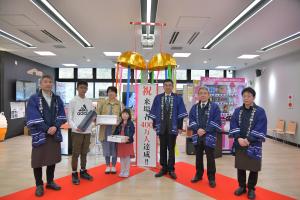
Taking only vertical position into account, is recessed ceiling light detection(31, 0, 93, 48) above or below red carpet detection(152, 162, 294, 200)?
above

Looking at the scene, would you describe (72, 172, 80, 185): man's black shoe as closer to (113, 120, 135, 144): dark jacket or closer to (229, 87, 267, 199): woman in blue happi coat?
(113, 120, 135, 144): dark jacket

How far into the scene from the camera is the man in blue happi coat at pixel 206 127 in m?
3.79

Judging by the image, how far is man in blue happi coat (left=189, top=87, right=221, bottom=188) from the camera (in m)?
3.79

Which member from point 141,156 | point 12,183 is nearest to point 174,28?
point 141,156

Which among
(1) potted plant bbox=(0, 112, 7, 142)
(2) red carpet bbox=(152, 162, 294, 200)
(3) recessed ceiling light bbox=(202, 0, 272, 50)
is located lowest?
(2) red carpet bbox=(152, 162, 294, 200)

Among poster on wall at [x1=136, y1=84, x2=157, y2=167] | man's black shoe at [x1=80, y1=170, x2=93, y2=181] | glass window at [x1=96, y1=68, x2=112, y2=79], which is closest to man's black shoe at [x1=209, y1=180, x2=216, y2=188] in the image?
poster on wall at [x1=136, y1=84, x2=157, y2=167]

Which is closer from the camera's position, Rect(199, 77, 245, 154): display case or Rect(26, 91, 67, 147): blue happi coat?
Rect(26, 91, 67, 147): blue happi coat

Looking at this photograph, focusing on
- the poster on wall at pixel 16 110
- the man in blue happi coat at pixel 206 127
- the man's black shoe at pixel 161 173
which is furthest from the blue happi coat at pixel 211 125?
the poster on wall at pixel 16 110

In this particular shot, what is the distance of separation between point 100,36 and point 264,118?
4.54 meters

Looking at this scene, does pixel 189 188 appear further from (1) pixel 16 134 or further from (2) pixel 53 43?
(1) pixel 16 134

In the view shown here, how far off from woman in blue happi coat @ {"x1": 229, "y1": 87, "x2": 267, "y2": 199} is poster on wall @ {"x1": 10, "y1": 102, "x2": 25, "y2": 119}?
806cm

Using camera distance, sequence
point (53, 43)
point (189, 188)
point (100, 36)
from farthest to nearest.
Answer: point (53, 43)
point (100, 36)
point (189, 188)

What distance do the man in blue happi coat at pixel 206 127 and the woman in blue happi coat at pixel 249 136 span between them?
0.37 m

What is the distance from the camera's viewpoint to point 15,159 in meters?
5.57
